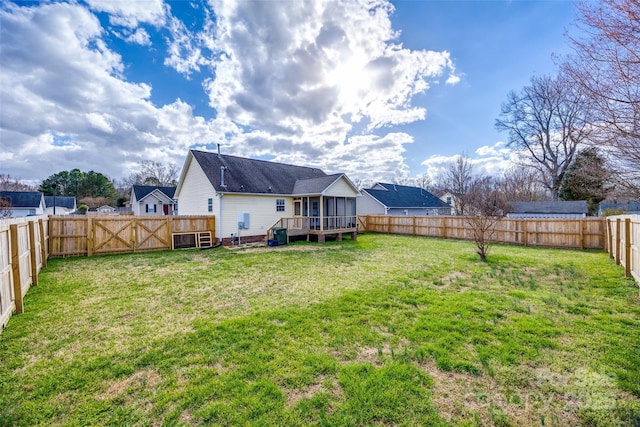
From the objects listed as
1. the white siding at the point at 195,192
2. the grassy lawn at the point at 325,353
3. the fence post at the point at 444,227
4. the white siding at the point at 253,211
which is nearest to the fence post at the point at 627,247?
the grassy lawn at the point at 325,353

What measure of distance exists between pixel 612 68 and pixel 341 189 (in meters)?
13.4

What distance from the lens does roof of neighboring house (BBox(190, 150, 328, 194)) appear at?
15.4 m

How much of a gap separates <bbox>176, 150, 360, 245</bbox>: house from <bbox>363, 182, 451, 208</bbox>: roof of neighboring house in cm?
1118

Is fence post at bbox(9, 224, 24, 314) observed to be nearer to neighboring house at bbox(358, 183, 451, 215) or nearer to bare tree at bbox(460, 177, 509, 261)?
bare tree at bbox(460, 177, 509, 261)

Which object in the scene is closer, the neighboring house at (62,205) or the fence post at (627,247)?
the fence post at (627,247)

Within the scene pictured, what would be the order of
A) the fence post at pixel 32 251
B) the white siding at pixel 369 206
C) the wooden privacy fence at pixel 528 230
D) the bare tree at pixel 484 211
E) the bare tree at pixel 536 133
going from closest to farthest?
the fence post at pixel 32 251 < the bare tree at pixel 484 211 < the wooden privacy fence at pixel 528 230 < the bare tree at pixel 536 133 < the white siding at pixel 369 206

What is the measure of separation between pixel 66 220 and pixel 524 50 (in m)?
19.3

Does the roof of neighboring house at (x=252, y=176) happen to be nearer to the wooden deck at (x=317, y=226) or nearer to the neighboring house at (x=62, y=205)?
the wooden deck at (x=317, y=226)

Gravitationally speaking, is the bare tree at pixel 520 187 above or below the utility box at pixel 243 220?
above

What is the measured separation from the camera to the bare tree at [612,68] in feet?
10.9

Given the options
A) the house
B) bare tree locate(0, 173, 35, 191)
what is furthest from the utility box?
bare tree locate(0, 173, 35, 191)

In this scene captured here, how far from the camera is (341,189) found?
16.7 m

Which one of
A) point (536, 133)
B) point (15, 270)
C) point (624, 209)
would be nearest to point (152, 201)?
point (15, 270)

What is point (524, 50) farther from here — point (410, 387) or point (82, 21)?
point (82, 21)
